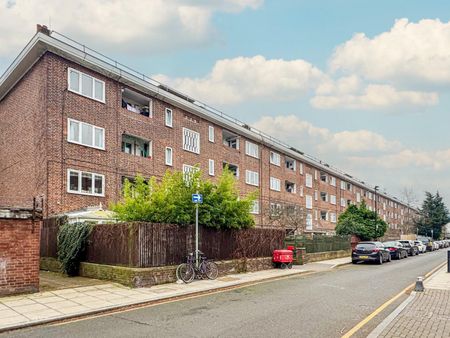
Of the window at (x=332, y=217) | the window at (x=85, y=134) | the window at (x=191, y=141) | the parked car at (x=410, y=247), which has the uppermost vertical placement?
the window at (x=191, y=141)

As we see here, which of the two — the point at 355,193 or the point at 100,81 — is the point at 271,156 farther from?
the point at 355,193

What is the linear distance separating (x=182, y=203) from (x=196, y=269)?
2492 millimetres

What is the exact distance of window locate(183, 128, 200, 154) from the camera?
101ft

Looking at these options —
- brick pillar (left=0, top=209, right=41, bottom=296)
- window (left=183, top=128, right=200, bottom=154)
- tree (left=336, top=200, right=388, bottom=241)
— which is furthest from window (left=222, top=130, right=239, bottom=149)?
brick pillar (left=0, top=209, right=41, bottom=296)

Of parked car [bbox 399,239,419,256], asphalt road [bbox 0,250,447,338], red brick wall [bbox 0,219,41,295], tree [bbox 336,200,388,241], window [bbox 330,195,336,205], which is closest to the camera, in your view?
asphalt road [bbox 0,250,447,338]

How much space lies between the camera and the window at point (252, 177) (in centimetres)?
3956

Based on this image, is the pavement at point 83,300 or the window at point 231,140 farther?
the window at point 231,140

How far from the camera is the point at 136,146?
1085 inches

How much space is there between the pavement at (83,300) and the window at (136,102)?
49.9 ft

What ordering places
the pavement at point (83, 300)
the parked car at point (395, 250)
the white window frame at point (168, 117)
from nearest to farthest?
1. the pavement at point (83, 300)
2. the white window frame at point (168, 117)
3. the parked car at point (395, 250)

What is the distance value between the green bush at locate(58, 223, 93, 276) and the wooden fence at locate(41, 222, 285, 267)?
0.99 feet

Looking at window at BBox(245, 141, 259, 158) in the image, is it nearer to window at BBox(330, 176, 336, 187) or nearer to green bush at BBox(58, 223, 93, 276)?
window at BBox(330, 176, 336, 187)

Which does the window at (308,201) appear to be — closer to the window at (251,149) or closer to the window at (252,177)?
the window at (252,177)

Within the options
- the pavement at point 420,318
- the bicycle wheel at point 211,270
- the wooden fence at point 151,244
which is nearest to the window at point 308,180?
the wooden fence at point 151,244
